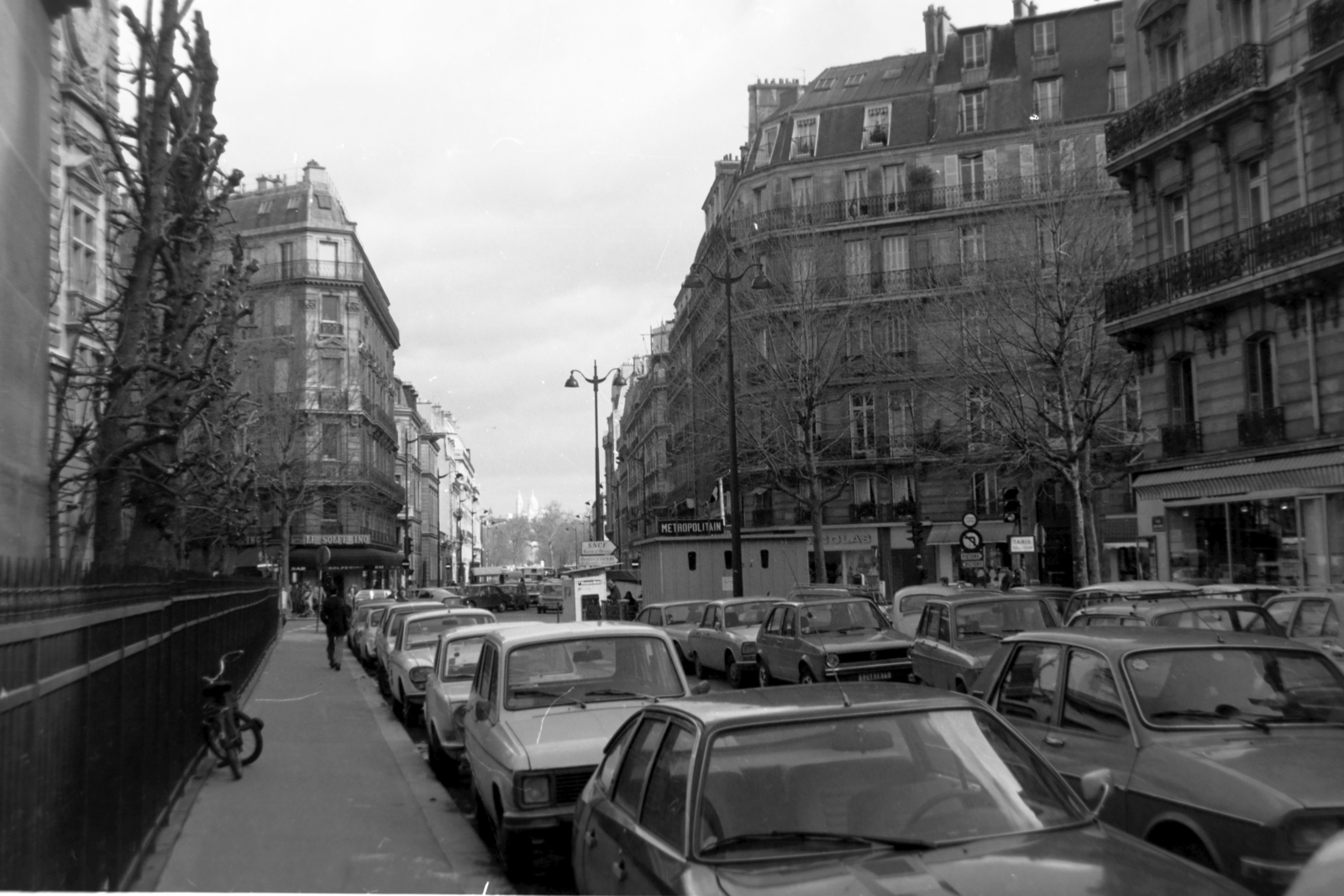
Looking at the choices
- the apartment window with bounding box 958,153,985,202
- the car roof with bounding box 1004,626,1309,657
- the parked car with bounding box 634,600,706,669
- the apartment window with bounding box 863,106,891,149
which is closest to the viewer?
the car roof with bounding box 1004,626,1309,657

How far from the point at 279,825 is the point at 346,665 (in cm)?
1901

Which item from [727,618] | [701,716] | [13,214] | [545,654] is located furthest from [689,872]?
[727,618]

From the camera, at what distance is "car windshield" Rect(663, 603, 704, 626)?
2342 cm

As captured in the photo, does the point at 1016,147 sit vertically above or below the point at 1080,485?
above

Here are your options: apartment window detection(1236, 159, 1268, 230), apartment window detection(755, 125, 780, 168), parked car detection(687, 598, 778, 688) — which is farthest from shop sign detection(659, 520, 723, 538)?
apartment window detection(755, 125, 780, 168)

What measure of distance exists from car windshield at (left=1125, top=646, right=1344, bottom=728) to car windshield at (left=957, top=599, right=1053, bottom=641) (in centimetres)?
679

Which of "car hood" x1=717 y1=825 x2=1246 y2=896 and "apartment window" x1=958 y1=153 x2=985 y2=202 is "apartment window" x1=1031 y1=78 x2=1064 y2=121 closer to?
"apartment window" x1=958 y1=153 x2=985 y2=202

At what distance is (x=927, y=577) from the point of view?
47.3m

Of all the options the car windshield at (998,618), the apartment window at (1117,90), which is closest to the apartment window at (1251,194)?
the apartment window at (1117,90)

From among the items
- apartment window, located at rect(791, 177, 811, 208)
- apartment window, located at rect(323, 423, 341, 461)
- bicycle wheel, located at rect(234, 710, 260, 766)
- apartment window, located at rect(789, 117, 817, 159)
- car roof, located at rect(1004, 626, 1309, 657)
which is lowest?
bicycle wheel, located at rect(234, 710, 260, 766)

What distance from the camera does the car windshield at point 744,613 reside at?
810 inches

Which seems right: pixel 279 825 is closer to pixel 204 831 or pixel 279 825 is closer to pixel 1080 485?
pixel 204 831

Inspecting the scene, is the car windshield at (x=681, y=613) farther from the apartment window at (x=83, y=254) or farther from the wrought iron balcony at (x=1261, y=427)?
the apartment window at (x=83, y=254)

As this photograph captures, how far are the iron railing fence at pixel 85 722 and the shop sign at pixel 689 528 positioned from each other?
23975 mm
